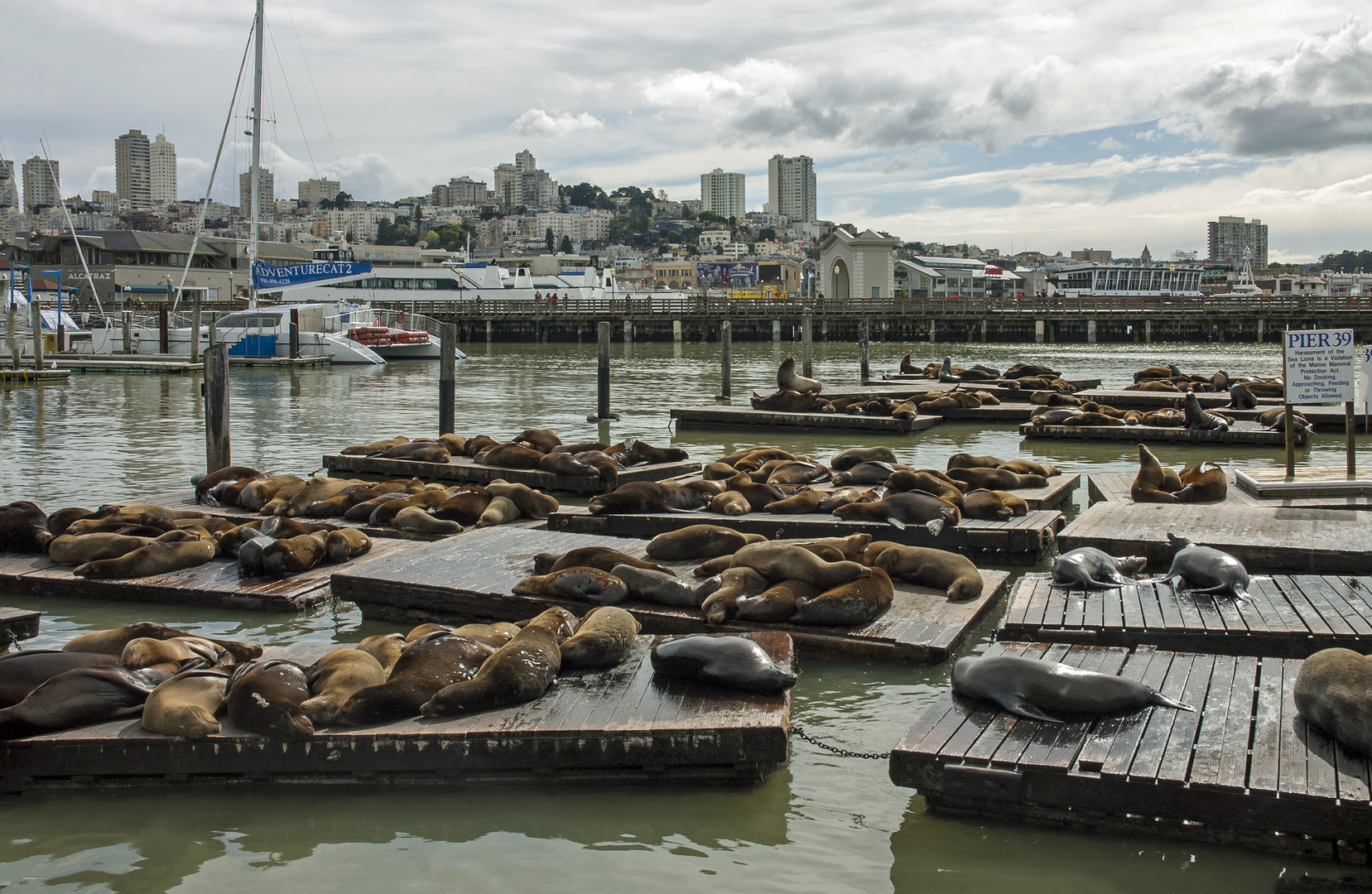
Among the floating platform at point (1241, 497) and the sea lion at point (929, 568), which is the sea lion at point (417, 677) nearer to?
the sea lion at point (929, 568)

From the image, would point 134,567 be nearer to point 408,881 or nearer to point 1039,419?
point 408,881

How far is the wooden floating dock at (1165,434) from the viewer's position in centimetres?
1655

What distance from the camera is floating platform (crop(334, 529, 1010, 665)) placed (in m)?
6.27

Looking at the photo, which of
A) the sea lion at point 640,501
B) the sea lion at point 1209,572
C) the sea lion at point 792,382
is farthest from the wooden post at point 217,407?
the sea lion at point 792,382

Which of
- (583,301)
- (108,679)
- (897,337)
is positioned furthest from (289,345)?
(108,679)

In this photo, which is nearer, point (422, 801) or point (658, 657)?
point (422, 801)

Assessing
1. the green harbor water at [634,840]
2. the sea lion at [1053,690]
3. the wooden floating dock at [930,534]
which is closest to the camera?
the green harbor water at [634,840]

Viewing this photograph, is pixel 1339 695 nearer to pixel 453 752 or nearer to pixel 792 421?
pixel 453 752

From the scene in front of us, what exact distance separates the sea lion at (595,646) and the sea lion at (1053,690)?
169cm

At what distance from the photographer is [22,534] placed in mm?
8812

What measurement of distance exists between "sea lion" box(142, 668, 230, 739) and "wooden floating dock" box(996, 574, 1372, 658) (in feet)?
13.0

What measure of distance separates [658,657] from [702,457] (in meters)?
11.3

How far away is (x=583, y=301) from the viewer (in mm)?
62469

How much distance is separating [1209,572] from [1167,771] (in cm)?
288
